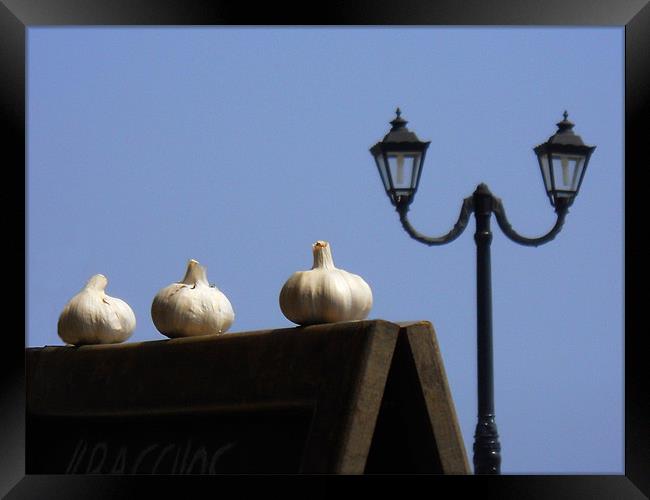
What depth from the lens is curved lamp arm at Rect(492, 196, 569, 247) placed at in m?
11.2

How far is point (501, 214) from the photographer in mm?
11180

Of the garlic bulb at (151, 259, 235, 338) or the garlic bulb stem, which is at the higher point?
the garlic bulb stem

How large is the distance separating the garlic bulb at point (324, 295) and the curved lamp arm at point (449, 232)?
2.49 m

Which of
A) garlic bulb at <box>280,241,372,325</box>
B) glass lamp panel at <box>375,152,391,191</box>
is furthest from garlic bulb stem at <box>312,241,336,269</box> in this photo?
glass lamp panel at <box>375,152,391,191</box>

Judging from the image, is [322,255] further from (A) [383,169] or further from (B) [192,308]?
(A) [383,169]

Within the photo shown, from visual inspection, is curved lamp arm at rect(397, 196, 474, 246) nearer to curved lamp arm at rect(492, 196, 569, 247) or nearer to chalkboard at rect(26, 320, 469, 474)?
curved lamp arm at rect(492, 196, 569, 247)

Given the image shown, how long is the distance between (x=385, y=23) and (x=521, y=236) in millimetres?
4952

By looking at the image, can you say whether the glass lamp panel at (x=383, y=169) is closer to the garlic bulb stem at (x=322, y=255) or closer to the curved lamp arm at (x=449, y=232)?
the curved lamp arm at (x=449, y=232)

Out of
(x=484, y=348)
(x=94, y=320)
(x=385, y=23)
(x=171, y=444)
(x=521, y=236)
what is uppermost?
(x=385, y=23)

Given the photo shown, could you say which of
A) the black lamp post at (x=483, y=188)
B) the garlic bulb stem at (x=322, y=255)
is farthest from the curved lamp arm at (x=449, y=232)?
the garlic bulb stem at (x=322, y=255)

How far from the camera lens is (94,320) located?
1003cm

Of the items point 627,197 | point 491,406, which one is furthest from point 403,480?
point 491,406

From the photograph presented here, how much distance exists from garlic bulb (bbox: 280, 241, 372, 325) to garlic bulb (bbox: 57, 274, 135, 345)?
1730 mm

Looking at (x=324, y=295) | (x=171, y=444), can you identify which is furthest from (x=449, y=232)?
(x=171, y=444)
